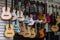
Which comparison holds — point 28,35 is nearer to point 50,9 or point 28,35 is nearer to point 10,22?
point 10,22

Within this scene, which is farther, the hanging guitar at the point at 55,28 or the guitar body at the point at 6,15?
the hanging guitar at the point at 55,28

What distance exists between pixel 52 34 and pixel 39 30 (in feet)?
1.49

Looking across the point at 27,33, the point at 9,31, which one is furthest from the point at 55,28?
the point at 9,31

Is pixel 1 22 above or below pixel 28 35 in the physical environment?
above

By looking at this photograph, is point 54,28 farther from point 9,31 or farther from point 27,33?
point 9,31

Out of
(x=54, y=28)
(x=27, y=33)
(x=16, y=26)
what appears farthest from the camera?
(x=54, y=28)

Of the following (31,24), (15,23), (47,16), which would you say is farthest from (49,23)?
(15,23)

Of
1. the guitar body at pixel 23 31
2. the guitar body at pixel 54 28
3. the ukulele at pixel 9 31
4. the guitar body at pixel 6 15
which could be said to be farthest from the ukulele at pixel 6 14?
the guitar body at pixel 54 28

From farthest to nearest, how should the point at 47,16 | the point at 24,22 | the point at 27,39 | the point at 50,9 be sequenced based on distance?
the point at 50,9 < the point at 47,16 < the point at 27,39 < the point at 24,22

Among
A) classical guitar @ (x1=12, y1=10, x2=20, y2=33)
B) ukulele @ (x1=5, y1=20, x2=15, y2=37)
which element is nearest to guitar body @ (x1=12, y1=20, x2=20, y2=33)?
classical guitar @ (x1=12, y1=10, x2=20, y2=33)

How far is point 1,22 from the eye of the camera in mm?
2562

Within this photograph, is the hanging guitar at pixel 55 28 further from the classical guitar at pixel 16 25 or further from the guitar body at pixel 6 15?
the guitar body at pixel 6 15

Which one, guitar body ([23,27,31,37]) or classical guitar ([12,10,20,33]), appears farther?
guitar body ([23,27,31,37])

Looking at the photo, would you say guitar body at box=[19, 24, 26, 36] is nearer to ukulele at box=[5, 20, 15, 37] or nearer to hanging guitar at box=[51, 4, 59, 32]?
ukulele at box=[5, 20, 15, 37]
